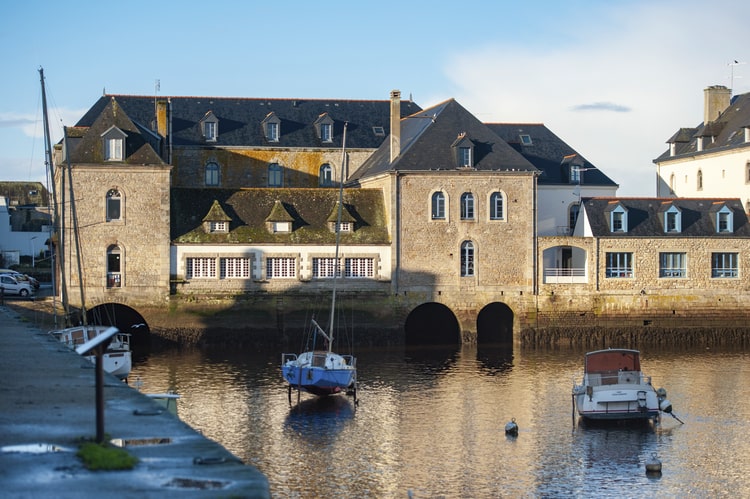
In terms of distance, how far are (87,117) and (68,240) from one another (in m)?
15.4

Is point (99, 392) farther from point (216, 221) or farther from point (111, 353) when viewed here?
point (216, 221)

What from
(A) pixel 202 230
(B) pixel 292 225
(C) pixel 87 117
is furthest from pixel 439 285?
(C) pixel 87 117

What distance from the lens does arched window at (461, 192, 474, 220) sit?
51750 millimetres

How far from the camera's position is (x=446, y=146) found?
52.7 metres

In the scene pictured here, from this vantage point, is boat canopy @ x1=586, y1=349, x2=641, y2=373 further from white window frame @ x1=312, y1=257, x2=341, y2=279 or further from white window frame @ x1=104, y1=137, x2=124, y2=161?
white window frame @ x1=104, y1=137, x2=124, y2=161

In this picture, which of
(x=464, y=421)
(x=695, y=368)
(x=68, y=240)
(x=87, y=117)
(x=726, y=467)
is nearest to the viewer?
(x=726, y=467)

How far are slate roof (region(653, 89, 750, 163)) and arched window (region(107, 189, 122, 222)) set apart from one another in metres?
33.1

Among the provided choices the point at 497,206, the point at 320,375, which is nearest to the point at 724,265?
the point at 497,206

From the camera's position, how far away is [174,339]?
160 ft

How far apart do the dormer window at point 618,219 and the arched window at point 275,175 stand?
63.5 feet

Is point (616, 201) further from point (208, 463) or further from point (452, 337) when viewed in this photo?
point (208, 463)

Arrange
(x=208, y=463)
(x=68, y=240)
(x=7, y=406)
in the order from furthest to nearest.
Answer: (x=68, y=240) → (x=7, y=406) → (x=208, y=463)

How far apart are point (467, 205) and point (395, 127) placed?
5.70 m

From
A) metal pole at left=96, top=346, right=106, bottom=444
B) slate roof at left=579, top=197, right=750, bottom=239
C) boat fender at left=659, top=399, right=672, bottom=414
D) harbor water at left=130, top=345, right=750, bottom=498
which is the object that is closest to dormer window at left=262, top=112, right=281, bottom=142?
slate roof at left=579, top=197, right=750, bottom=239
